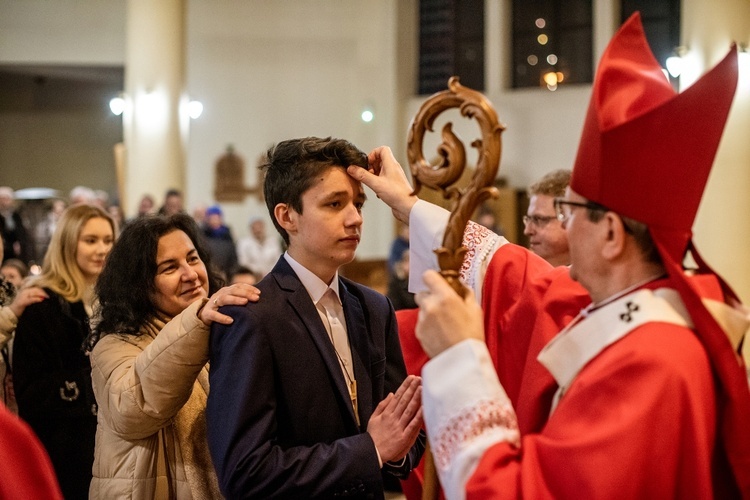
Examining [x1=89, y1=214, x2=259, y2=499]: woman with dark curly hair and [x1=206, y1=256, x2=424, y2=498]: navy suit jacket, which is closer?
[x1=206, y1=256, x2=424, y2=498]: navy suit jacket

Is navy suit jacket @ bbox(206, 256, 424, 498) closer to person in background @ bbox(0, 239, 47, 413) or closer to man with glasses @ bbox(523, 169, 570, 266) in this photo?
man with glasses @ bbox(523, 169, 570, 266)

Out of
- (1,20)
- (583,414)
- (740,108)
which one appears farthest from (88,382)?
(1,20)

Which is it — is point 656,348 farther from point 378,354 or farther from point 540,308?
point 378,354

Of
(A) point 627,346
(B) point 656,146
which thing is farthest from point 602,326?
(B) point 656,146

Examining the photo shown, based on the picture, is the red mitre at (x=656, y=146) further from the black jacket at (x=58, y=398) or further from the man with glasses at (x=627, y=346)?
the black jacket at (x=58, y=398)

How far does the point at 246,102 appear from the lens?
14617 millimetres

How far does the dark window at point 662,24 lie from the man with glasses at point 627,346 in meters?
11.9

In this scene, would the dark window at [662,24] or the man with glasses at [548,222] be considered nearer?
the man with glasses at [548,222]

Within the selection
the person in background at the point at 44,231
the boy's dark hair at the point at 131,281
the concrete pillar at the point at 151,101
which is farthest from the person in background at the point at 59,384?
the concrete pillar at the point at 151,101

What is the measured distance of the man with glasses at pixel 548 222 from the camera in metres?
3.55

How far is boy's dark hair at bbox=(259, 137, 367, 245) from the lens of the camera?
2.37m

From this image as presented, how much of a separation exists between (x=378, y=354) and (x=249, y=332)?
458 mm

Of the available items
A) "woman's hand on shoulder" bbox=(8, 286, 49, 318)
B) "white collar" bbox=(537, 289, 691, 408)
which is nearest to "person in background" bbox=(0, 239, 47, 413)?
"woman's hand on shoulder" bbox=(8, 286, 49, 318)

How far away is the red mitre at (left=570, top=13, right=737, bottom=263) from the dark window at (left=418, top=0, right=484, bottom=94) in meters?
12.8
